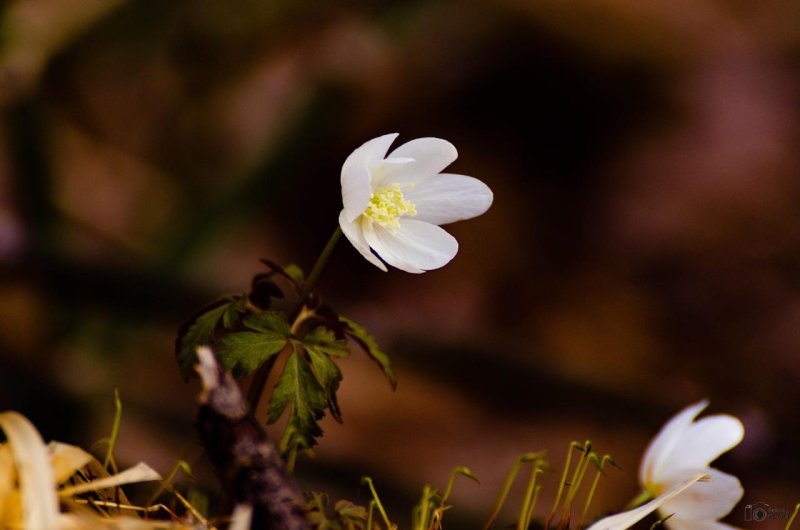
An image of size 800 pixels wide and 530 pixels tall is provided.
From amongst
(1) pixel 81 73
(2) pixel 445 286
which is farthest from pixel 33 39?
(2) pixel 445 286

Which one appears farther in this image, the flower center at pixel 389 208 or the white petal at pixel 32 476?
the flower center at pixel 389 208

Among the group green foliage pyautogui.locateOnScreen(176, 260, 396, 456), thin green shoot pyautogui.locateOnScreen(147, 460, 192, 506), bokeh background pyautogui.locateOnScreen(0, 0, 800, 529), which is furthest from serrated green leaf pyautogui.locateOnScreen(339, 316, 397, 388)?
bokeh background pyautogui.locateOnScreen(0, 0, 800, 529)

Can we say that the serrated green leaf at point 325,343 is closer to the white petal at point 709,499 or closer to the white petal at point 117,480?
the white petal at point 117,480

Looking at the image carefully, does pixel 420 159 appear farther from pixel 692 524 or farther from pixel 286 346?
pixel 692 524

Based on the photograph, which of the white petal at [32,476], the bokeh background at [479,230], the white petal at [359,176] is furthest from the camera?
the bokeh background at [479,230]

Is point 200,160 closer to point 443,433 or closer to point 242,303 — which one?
point 443,433

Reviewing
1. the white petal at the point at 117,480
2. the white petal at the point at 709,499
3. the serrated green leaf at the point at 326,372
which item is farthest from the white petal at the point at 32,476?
the white petal at the point at 709,499

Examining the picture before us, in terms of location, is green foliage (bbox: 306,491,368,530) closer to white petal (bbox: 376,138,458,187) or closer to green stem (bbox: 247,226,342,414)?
green stem (bbox: 247,226,342,414)
